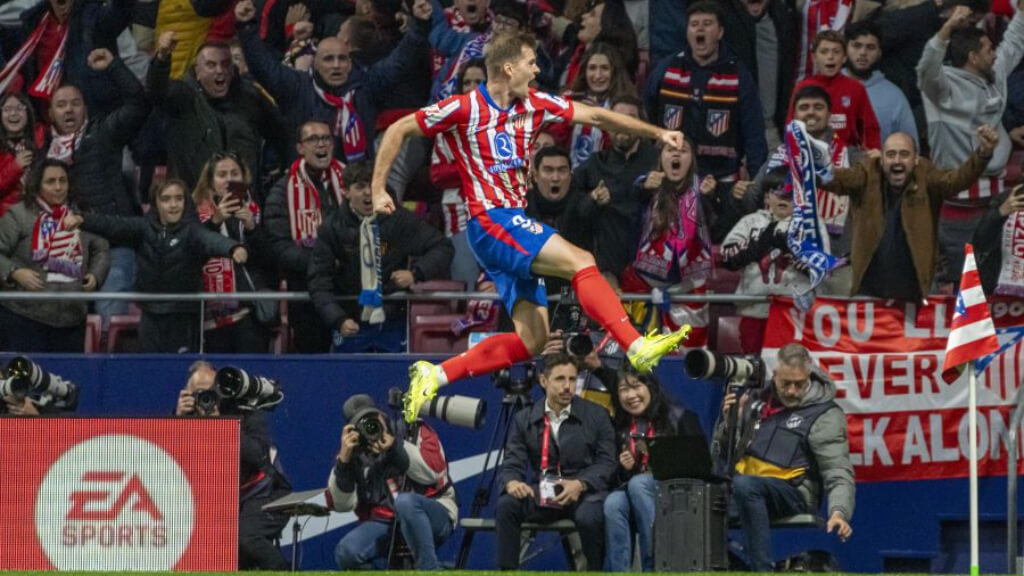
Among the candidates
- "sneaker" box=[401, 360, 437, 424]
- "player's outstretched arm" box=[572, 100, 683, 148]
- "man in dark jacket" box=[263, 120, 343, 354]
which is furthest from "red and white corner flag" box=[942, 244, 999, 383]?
"man in dark jacket" box=[263, 120, 343, 354]

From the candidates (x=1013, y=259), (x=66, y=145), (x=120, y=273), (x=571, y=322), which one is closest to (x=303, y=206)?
(x=120, y=273)

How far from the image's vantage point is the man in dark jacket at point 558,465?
12.9 meters

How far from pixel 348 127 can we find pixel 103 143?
6.05 ft

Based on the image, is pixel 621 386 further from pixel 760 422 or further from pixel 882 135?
pixel 882 135

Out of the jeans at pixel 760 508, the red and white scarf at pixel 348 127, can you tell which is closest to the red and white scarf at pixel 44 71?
the red and white scarf at pixel 348 127

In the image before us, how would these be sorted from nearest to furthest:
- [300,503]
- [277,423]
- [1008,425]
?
[300,503], [1008,425], [277,423]

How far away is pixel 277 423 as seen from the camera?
15.1 meters

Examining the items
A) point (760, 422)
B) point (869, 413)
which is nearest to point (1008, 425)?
point (869, 413)

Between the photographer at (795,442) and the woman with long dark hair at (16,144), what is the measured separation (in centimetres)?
573

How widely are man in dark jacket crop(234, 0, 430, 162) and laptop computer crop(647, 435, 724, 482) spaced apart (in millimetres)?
4617

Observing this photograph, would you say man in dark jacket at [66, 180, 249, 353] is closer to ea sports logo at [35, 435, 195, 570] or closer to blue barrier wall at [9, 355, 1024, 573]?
blue barrier wall at [9, 355, 1024, 573]

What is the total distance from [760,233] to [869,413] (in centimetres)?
144

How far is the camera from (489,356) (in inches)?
467

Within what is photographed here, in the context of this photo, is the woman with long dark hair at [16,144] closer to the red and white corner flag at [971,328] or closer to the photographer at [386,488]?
the photographer at [386,488]
